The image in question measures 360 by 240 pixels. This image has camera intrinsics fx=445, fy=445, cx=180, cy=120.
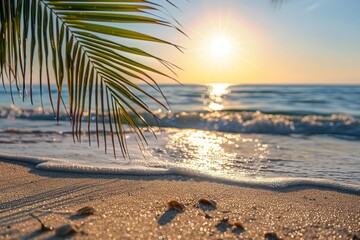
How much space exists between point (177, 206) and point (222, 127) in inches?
295

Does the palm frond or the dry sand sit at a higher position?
the palm frond

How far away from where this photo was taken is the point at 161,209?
8.02ft

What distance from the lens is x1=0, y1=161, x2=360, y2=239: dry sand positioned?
210cm

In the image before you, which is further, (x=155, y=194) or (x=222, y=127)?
(x=222, y=127)

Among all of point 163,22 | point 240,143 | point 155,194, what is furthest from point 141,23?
point 240,143

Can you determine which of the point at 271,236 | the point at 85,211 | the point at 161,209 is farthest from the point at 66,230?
the point at 271,236

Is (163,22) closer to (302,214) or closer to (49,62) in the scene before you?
(49,62)

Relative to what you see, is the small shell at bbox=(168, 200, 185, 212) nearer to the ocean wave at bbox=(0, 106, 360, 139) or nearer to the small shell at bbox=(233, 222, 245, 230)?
the small shell at bbox=(233, 222, 245, 230)

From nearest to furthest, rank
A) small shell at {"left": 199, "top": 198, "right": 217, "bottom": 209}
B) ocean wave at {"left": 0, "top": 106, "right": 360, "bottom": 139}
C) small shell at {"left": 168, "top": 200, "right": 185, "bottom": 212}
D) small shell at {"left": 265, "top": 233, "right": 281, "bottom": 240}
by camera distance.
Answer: small shell at {"left": 265, "top": 233, "right": 281, "bottom": 240} < small shell at {"left": 168, "top": 200, "right": 185, "bottom": 212} < small shell at {"left": 199, "top": 198, "right": 217, "bottom": 209} < ocean wave at {"left": 0, "top": 106, "right": 360, "bottom": 139}

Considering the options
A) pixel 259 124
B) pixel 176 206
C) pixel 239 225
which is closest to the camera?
pixel 239 225

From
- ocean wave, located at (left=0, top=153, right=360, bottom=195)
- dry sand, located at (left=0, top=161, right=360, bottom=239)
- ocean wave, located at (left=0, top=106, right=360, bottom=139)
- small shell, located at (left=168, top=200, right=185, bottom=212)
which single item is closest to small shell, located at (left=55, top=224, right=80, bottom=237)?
dry sand, located at (left=0, top=161, right=360, bottom=239)

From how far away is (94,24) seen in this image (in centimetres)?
179

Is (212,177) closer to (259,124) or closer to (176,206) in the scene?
(176,206)

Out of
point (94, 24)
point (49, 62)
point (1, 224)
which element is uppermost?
point (94, 24)
